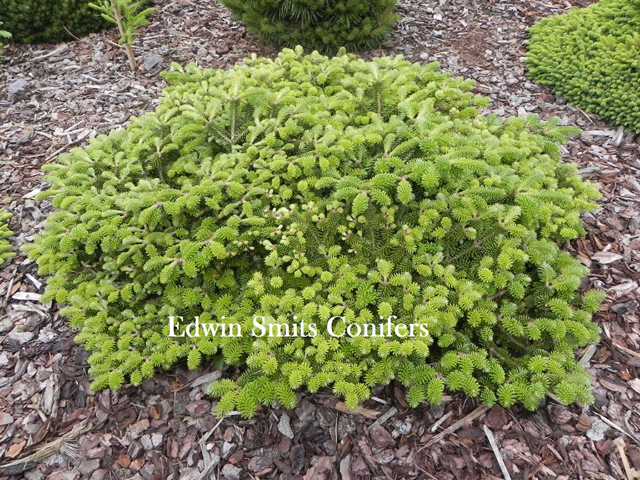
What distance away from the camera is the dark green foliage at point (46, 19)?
5.59 metres

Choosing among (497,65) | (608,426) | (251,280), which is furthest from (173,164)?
(497,65)

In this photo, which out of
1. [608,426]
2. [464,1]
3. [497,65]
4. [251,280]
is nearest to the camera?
[608,426]

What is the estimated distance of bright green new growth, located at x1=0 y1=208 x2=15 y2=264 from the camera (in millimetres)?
3384

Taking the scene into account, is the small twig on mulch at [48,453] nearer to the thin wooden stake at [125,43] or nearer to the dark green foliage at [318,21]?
the thin wooden stake at [125,43]

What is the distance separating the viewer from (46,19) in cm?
575

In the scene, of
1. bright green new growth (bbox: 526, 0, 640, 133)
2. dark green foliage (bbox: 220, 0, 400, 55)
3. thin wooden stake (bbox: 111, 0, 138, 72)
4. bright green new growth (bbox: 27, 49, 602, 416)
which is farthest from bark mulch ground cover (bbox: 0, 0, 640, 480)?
dark green foliage (bbox: 220, 0, 400, 55)

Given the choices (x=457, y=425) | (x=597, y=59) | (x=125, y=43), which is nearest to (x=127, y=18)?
(x=125, y=43)

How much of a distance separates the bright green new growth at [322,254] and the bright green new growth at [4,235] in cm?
57

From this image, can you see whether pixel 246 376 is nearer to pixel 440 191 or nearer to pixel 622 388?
pixel 440 191

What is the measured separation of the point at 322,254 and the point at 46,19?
5449mm

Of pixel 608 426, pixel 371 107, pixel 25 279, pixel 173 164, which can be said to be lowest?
pixel 25 279

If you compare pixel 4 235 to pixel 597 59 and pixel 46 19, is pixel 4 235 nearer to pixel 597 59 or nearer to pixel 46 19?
pixel 46 19

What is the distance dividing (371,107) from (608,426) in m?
2.52

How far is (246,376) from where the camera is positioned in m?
2.44
